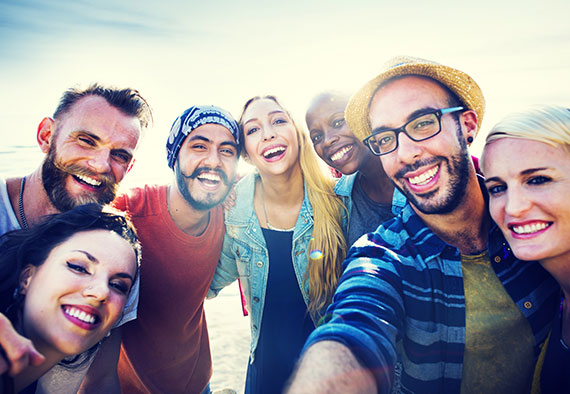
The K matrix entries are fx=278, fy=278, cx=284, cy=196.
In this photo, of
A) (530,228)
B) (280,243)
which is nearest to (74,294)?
(280,243)

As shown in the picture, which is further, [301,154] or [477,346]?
[301,154]

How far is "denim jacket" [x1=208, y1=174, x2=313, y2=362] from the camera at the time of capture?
319 centimetres

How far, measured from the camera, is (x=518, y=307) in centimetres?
182

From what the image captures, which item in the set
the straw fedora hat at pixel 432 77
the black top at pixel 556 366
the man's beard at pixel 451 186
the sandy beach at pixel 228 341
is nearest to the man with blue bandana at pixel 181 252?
the sandy beach at pixel 228 341

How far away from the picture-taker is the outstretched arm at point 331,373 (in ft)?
3.84

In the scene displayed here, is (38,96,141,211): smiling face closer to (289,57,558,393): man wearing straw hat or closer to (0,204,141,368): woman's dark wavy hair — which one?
(0,204,141,368): woman's dark wavy hair

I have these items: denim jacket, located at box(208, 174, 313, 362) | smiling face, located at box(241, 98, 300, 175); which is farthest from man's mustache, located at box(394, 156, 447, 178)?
smiling face, located at box(241, 98, 300, 175)

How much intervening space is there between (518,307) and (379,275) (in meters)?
0.94

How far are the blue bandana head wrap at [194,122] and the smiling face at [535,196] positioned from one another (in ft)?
8.84

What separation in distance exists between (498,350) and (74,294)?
2851 millimetres

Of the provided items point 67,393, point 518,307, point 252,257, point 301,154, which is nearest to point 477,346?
point 518,307

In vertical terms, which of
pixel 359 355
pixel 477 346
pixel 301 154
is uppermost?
pixel 301 154

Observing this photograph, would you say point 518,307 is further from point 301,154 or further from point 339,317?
point 301,154

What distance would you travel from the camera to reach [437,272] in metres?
1.92
